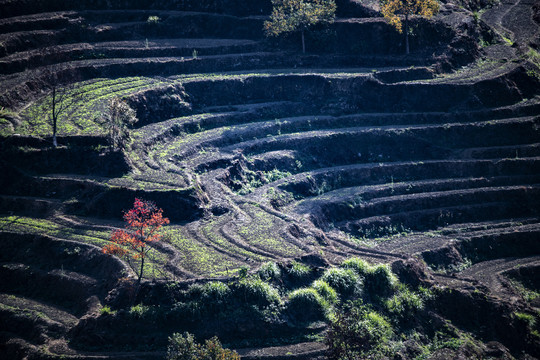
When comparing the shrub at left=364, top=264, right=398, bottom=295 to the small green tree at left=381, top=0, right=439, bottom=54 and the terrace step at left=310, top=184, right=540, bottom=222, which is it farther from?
the small green tree at left=381, top=0, right=439, bottom=54

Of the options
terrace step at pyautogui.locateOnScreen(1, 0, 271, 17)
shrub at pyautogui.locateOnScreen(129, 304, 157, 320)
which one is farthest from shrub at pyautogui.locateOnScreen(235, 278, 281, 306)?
terrace step at pyautogui.locateOnScreen(1, 0, 271, 17)

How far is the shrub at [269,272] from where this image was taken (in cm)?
4119

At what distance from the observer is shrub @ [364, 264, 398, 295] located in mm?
43938

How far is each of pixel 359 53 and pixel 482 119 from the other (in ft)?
64.1

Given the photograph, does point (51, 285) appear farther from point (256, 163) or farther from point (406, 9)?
point (406, 9)

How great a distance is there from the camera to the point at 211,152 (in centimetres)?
6112

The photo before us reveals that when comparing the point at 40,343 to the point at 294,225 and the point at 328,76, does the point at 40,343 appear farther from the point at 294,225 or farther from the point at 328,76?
the point at 328,76

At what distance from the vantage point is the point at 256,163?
2415 inches

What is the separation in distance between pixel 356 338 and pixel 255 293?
7503 mm

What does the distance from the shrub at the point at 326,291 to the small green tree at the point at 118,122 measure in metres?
24.5

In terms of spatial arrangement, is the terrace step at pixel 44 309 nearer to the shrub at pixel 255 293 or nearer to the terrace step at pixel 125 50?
the shrub at pixel 255 293

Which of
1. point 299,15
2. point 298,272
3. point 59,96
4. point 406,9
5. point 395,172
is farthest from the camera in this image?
point 299,15

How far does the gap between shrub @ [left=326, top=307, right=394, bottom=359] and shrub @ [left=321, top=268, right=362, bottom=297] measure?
2.25 meters

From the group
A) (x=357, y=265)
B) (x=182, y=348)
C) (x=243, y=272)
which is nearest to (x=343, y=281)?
(x=357, y=265)
